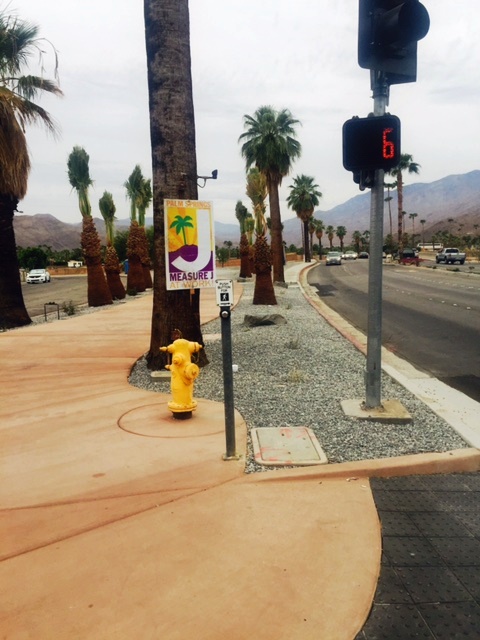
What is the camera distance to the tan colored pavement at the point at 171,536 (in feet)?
9.66

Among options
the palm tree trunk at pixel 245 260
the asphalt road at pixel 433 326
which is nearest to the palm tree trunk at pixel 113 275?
the asphalt road at pixel 433 326

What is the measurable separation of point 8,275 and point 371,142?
1402 cm

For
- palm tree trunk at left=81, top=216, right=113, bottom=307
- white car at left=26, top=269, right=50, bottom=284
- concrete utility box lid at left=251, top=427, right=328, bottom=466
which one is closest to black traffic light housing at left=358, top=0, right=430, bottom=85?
concrete utility box lid at left=251, top=427, right=328, bottom=466

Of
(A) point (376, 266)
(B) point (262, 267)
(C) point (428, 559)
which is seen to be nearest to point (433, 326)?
(B) point (262, 267)

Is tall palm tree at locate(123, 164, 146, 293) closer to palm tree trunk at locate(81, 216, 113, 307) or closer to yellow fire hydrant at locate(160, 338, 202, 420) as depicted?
palm tree trunk at locate(81, 216, 113, 307)

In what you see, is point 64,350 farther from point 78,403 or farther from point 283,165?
point 283,165

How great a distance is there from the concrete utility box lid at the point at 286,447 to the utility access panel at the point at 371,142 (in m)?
2.83

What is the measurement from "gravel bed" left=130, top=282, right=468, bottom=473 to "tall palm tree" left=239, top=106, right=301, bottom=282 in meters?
19.2

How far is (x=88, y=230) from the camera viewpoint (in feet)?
76.2

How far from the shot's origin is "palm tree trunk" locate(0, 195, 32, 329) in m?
16.5

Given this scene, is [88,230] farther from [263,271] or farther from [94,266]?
[263,271]

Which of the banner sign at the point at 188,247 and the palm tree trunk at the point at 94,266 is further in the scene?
the palm tree trunk at the point at 94,266

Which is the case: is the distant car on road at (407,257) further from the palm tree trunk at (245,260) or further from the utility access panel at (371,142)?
the utility access panel at (371,142)

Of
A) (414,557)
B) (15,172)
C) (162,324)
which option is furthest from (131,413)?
(15,172)
